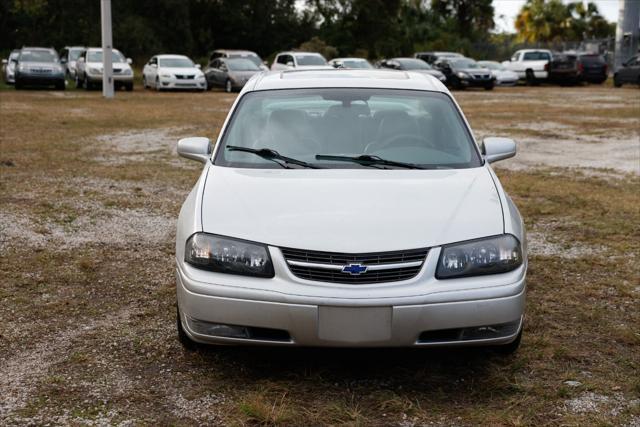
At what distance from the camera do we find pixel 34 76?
96.9 ft

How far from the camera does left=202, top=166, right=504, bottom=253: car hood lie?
3812 mm

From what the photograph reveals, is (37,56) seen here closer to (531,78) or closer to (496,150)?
(531,78)

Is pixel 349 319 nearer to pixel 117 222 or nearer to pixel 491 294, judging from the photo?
pixel 491 294

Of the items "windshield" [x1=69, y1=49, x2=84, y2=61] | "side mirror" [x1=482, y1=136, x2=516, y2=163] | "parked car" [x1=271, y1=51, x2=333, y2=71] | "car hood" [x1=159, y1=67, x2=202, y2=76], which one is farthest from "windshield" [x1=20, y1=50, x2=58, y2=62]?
"side mirror" [x1=482, y1=136, x2=516, y2=163]

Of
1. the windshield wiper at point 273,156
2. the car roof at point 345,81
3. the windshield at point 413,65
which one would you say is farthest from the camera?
the windshield at point 413,65

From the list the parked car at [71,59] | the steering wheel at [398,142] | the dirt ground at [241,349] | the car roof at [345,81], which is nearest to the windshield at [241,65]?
the parked car at [71,59]

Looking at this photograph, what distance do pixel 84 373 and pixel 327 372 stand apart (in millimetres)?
1196

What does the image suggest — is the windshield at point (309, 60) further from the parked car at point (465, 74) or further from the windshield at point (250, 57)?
the parked car at point (465, 74)

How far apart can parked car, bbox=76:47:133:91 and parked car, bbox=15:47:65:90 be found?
0.98m

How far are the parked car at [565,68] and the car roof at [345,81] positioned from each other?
3346cm

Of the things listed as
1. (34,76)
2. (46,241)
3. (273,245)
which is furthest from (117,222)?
(34,76)

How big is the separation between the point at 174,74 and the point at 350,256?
28523mm

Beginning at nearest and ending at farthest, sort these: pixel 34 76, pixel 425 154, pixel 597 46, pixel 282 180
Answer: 1. pixel 282 180
2. pixel 425 154
3. pixel 34 76
4. pixel 597 46

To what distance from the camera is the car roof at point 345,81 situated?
5426mm
